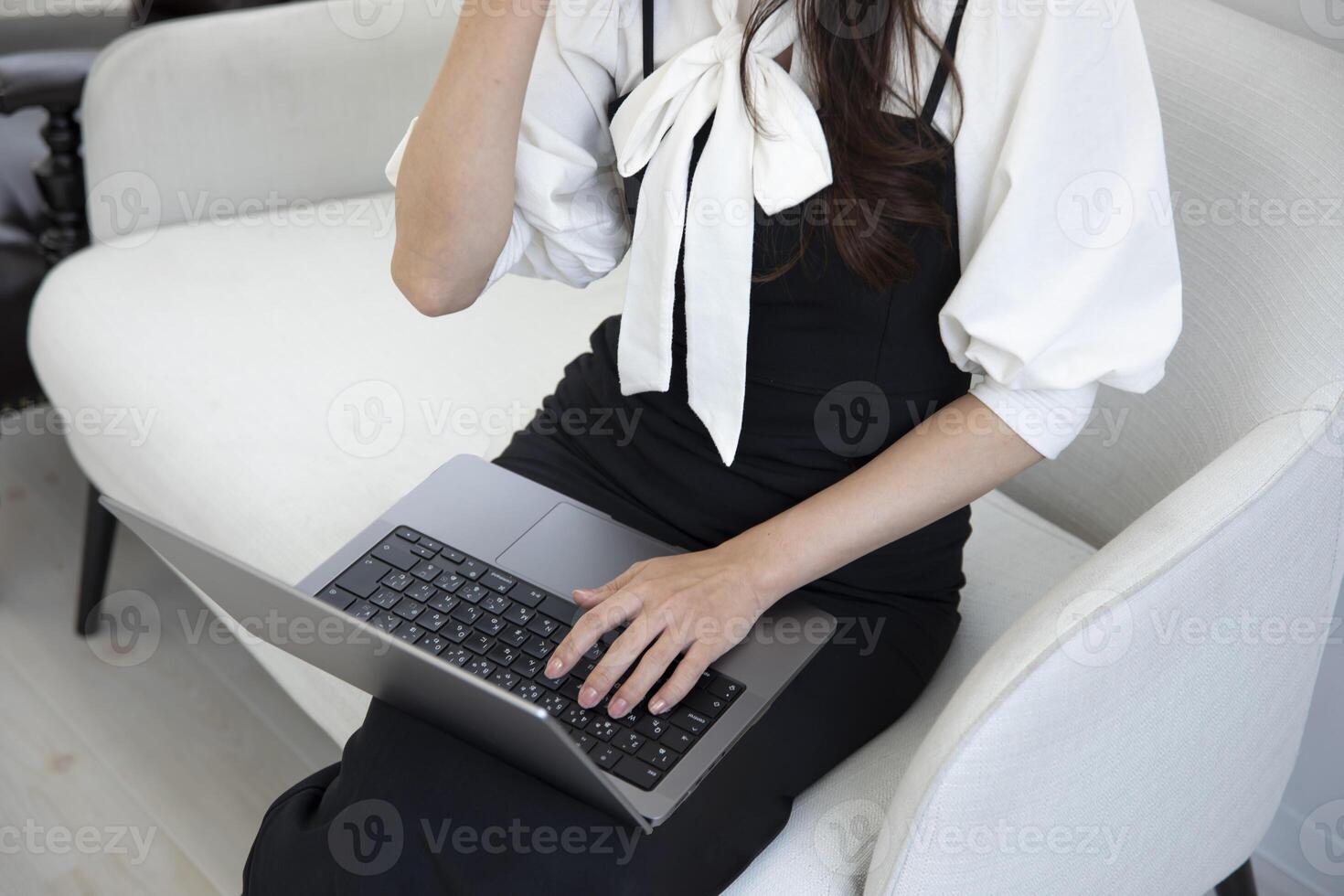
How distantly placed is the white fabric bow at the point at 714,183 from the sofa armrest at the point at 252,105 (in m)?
0.75

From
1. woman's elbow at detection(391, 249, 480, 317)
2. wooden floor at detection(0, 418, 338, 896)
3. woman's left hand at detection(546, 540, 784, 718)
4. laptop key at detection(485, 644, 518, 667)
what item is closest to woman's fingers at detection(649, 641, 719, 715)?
woman's left hand at detection(546, 540, 784, 718)

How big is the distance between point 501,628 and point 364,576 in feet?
0.40

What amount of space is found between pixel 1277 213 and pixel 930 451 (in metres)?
0.34

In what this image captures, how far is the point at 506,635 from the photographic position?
0.88 m

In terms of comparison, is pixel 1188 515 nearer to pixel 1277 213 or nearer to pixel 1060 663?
pixel 1060 663

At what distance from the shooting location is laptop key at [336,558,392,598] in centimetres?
92

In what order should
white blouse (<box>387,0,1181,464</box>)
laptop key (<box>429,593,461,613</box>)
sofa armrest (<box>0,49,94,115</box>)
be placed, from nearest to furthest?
white blouse (<box>387,0,1181,464</box>), laptop key (<box>429,593,461,613</box>), sofa armrest (<box>0,49,94,115</box>)

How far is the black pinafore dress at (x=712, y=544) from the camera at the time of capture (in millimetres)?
781

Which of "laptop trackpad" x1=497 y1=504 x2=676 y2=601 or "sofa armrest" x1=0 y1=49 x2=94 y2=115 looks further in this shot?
"sofa armrest" x1=0 y1=49 x2=94 y2=115

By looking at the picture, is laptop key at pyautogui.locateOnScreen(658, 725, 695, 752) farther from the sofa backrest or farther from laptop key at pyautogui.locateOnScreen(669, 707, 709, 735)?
the sofa backrest

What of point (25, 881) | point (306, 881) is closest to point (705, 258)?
point (306, 881)

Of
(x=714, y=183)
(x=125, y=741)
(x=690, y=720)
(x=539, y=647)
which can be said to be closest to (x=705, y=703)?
(x=690, y=720)

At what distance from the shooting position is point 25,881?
133 centimetres

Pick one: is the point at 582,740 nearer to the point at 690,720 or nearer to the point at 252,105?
the point at 690,720
